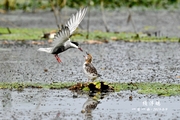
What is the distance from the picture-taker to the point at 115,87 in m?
12.7

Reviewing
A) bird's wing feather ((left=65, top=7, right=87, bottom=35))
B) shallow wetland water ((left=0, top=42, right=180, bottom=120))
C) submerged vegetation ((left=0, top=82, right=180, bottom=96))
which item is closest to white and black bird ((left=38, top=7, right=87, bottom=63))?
bird's wing feather ((left=65, top=7, right=87, bottom=35))

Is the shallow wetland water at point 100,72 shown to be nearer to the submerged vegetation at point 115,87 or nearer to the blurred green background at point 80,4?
the submerged vegetation at point 115,87

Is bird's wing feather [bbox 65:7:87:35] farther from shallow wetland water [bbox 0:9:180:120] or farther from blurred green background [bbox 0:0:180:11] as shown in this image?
blurred green background [bbox 0:0:180:11]

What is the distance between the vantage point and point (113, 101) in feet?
37.4

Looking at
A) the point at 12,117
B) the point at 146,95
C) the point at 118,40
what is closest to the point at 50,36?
the point at 118,40

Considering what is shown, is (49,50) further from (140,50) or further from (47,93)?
(140,50)

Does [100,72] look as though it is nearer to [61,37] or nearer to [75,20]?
[75,20]

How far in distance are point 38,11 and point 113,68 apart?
22084mm

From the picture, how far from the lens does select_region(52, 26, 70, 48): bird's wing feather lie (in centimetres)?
1364

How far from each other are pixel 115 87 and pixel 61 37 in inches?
75.6

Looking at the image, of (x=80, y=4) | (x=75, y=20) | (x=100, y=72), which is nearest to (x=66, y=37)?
(x=75, y=20)

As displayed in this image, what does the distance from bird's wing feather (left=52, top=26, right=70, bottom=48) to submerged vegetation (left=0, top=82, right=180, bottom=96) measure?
45.0 inches

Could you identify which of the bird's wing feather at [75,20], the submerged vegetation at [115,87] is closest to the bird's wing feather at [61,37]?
the bird's wing feather at [75,20]

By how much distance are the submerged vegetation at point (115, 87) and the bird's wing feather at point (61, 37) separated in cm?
114
